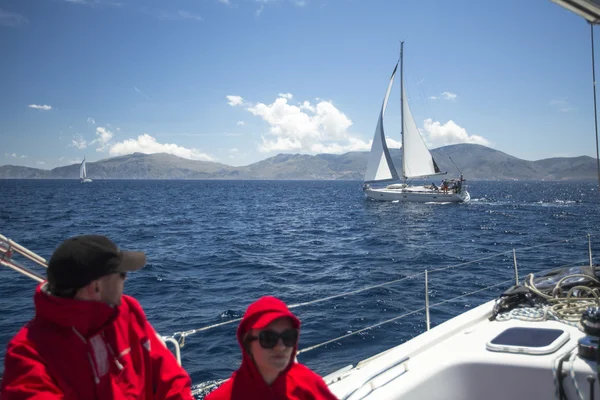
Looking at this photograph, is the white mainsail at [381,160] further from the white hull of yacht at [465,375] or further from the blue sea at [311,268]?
the white hull of yacht at [465,375]

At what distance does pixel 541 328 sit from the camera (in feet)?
10.5

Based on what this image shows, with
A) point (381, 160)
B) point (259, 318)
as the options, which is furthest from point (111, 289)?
point (381, 160)

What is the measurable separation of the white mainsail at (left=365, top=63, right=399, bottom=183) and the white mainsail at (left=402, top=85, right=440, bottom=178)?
2.63 meters

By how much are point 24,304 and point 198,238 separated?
12744mm

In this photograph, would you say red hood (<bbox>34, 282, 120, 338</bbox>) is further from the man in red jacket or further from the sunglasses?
the sunglasses

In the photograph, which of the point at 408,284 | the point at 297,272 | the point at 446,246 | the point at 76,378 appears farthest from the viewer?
the point at 446,246

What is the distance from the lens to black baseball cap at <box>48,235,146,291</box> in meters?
1.55

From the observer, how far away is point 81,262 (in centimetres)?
157

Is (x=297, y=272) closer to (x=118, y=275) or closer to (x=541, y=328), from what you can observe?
(x=541, y=328)

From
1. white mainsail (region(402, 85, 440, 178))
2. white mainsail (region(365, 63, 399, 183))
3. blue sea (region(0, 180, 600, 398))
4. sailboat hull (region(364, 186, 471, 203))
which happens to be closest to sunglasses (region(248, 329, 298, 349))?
blue sea (region(0, 180, 600, 398))

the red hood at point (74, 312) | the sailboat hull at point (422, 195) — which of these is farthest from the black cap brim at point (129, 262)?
the sailboat hull at point (422, 195)

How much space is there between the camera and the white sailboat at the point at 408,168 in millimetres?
43062

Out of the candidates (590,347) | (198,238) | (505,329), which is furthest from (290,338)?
(198,238)

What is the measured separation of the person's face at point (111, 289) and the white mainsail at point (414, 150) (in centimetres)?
4496
